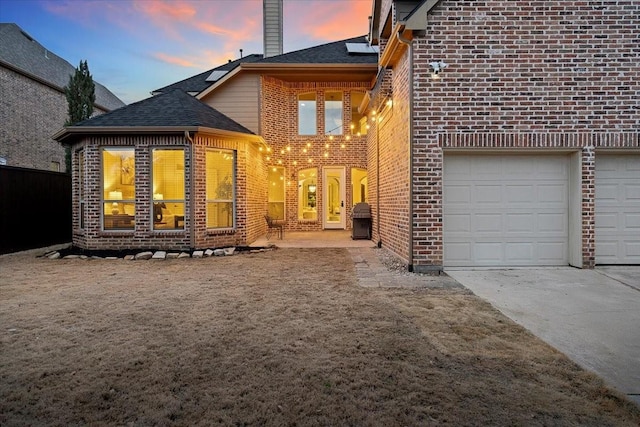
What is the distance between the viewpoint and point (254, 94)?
13070mm

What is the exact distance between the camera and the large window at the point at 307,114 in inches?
553

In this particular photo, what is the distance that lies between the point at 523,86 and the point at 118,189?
29.9ft

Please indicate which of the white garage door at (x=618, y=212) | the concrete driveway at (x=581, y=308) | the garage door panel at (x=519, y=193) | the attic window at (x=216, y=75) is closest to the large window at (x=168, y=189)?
the concrete driveway at (x=581, y=308)

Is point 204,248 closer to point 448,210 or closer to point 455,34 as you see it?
point 448,210

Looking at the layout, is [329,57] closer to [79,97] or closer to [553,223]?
[553,223]

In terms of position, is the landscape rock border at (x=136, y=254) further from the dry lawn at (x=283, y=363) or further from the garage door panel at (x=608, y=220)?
the garage door panel at (x=608, y=220)

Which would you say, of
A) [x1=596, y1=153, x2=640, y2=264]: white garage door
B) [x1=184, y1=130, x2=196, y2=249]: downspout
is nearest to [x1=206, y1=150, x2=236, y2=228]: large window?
[x1=184, y1=130, x2=196, y2=249]: downspout

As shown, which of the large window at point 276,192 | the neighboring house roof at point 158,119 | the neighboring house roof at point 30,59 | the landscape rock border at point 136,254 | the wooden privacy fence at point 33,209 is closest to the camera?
the landscape rock border at point 136,254

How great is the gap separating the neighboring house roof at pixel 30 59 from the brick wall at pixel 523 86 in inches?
700

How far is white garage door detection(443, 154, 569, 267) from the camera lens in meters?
6.47

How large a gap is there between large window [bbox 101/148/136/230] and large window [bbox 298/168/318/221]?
6.44 metres

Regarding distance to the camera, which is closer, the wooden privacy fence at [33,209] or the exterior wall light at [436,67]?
the exterior wall light at [436,67]

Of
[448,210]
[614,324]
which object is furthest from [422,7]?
[614,324]

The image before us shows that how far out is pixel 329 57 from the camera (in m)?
13.5
